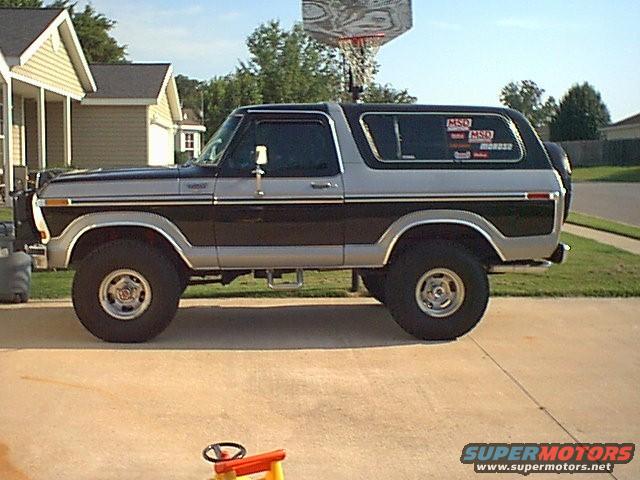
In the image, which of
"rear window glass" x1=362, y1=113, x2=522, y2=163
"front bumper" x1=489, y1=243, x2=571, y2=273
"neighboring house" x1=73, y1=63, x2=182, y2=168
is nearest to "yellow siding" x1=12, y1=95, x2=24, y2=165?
"neighboring house" x1=73, y1=63, x2=182, y2=168

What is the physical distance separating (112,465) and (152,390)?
4.64ft

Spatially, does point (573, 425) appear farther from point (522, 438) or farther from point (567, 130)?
point (567, 130)

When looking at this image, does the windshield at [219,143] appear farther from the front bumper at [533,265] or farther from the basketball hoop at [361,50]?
the basketball hoop at [361,50]

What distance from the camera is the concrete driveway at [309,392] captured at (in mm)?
5125

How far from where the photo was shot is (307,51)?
3472 cm

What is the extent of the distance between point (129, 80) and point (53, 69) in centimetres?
542

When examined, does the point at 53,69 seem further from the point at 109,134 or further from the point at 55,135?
the point at 109,134

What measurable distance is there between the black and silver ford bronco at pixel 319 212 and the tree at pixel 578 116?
66758 millimetres

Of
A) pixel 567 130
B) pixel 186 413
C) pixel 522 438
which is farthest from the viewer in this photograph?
pixel 567 130

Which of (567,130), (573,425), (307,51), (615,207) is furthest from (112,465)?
(567,130)

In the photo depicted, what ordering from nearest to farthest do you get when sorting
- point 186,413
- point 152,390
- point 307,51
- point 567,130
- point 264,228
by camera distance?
point 186,413 < point 152,390 < point 264,228 < point 307,51 < point 567,130

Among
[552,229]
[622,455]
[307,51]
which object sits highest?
[307,51]

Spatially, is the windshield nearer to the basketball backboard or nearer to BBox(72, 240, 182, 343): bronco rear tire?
BBox(72, 240, 182, 343): bronco rear tire

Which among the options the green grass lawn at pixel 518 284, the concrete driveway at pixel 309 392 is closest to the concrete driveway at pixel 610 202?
the green grass lawn at pixel 518 284
